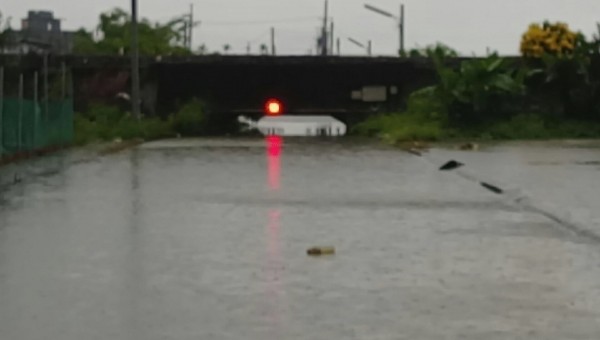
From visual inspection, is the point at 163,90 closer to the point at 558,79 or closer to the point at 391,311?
the point at 558,79

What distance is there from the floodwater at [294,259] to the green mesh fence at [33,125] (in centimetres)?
430

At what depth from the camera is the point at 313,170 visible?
26719mm

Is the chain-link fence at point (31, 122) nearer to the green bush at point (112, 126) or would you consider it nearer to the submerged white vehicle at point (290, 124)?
the green bush at point (112, 126)

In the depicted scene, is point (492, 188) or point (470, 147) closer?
point (492, 188)

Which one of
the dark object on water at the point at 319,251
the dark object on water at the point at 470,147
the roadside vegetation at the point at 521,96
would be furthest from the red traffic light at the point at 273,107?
the dark object on water at the point at 319,251

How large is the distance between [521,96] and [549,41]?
11.1 feet

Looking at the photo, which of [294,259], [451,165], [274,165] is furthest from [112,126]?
[294,259]

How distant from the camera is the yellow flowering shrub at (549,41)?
173 feet

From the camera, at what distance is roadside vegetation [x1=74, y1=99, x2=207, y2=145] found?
45969 mm

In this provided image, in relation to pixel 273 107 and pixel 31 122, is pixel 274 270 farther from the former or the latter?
pixel 273 107

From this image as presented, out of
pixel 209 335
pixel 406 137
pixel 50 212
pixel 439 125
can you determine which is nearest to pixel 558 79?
pixel 439 125

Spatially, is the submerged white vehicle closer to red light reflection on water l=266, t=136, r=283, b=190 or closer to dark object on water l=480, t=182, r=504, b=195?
red light reflection on water l=266, t=136, r=283, b=190

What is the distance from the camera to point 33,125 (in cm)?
3169

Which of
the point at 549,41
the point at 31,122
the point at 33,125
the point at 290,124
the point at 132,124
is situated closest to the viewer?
the point at 31,122
